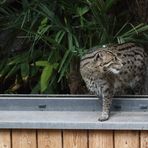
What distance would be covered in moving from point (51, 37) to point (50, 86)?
1.60 ft

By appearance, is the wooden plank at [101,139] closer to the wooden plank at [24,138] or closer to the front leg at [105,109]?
the front leg at [105,109]

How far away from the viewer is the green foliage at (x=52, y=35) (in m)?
5.19

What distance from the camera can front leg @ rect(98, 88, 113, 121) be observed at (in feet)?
11.4

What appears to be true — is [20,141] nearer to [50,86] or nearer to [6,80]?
[50,86]

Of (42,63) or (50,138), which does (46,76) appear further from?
(50,138)

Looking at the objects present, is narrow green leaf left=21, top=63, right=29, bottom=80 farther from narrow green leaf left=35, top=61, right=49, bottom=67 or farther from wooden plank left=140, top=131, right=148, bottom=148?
wooden plank left=140, top=131, right=148, bottom=148

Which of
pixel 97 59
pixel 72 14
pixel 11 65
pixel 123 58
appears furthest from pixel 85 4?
pixel 97 59

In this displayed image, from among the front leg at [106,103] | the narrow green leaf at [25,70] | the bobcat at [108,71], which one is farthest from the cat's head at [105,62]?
the narrow green leaf at [25,70]

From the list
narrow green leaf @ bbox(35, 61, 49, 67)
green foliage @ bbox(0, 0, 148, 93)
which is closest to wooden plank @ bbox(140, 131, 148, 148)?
green foliage @ bbox(0, 0, 148, 93)

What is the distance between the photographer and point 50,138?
333 cm

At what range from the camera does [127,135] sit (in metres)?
3.26

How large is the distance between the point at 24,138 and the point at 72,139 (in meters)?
0.29

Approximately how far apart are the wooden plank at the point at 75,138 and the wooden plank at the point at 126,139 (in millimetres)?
191

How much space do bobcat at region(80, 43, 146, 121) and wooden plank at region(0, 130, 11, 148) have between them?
564 mm
